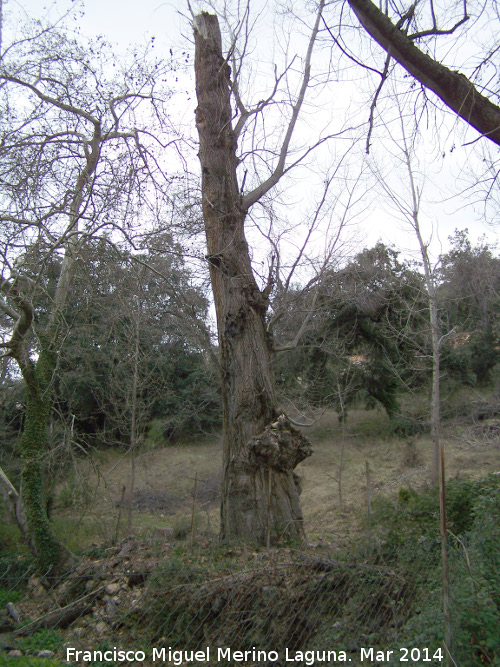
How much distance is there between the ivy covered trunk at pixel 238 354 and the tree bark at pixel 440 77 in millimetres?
3330

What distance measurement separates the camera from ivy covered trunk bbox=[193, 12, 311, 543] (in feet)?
20.1

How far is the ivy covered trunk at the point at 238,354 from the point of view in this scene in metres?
6.13

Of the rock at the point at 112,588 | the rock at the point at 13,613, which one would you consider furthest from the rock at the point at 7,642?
the rock at the point at 13,613

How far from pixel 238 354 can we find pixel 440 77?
3933 mm

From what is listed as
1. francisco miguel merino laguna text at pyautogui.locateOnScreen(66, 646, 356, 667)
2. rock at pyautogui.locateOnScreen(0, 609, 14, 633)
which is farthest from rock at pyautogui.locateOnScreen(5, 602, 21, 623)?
francisco miguel merino laguna text at pyautogui.locateOnScreen(66, 646, 356, 667)

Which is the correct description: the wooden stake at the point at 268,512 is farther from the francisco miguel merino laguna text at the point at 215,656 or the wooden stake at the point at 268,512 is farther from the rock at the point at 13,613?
the rock at the point at 13,613

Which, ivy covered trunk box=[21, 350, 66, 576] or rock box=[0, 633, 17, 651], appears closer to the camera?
rock box=[0, 633, 17, 651]

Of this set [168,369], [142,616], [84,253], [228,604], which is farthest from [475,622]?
[168,369]

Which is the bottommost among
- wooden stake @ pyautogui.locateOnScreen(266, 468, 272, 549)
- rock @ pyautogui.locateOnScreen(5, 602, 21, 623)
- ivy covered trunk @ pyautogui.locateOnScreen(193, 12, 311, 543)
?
rock @ pyautogui.locateOnScreen(5, 602, 21, 623)

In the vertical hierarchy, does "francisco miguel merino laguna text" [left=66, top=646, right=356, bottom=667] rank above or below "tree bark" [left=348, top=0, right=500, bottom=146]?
below

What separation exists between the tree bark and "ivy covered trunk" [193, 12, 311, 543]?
10.9 feet

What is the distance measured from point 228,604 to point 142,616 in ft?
2.21

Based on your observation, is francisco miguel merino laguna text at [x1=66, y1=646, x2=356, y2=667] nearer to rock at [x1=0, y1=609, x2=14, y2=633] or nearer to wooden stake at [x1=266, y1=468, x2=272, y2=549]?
wooden stake at [x1=266, y1=468, x2=272, y2=549]

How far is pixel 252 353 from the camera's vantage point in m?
6.62
